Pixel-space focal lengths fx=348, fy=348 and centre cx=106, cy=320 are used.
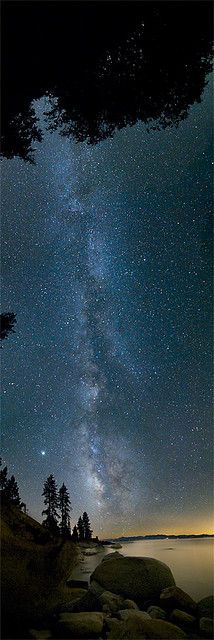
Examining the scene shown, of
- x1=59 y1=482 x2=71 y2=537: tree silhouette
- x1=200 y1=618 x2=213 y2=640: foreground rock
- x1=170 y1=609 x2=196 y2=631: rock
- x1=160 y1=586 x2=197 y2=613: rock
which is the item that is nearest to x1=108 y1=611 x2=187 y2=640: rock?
x1=200 y1=618 x2=213 y2=640: foreground rock

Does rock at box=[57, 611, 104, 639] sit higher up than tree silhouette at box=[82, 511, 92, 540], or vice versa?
rock at box=[57, 611, 104, 639]

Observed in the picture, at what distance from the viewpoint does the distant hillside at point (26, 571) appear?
Result: 4.84 meters

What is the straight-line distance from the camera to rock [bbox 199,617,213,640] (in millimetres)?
7034

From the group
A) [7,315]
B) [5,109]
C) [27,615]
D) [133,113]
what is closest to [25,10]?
[5,109]

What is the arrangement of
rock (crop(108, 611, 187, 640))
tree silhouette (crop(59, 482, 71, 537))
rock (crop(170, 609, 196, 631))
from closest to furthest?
rock (crop(108, 611, 187, 640))
rock (crop(170, 609, 196, 631))
tree silhouette (crop(59, 482, 71, 537))

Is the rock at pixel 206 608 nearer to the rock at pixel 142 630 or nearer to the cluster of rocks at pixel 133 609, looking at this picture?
the cluster of rocks at pixel 133 609

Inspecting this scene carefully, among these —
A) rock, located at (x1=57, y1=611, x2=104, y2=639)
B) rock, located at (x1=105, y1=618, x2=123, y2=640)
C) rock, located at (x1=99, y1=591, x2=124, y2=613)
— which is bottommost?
rock, located at (x1=99, y1=591, x2=124, y2=613)

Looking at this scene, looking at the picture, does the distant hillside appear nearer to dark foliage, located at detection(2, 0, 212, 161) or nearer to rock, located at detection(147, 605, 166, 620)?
rock, located at detection(147, 605, 166, 620)

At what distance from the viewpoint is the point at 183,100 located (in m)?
8.85

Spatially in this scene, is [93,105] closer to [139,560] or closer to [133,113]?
[133,113]

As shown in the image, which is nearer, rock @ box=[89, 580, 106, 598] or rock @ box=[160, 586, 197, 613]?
rock @ box=[160, 586, 197, 613]

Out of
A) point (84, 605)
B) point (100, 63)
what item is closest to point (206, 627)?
point (84, 605)

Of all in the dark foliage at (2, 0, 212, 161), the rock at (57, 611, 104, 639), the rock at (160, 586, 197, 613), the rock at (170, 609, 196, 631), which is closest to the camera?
the rock at (57, 611, 104, 639)

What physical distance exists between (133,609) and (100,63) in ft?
42.7
